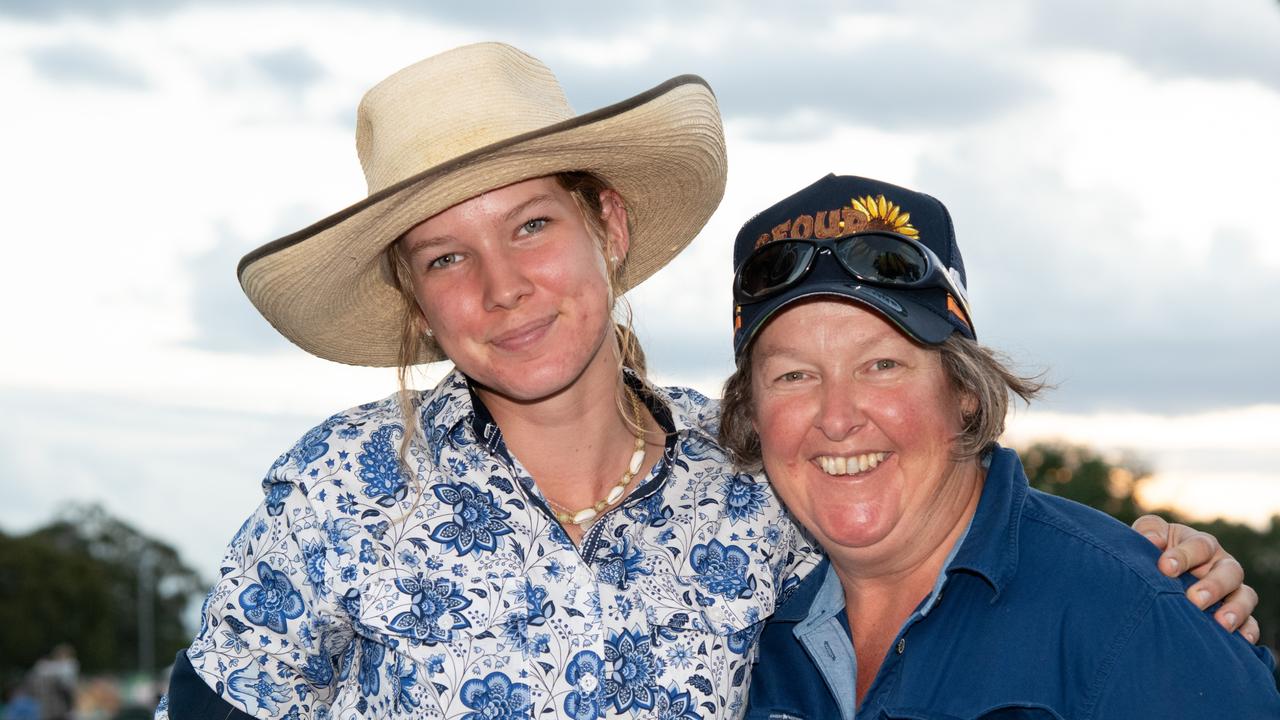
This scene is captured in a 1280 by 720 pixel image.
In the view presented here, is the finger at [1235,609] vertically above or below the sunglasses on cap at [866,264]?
below

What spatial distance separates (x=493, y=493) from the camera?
347 centimetres

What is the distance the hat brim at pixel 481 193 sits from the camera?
339cm

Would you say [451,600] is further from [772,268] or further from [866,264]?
[866,264]

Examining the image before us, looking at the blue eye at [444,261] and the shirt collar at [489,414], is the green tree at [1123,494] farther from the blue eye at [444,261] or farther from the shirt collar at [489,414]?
the blue eye at [444,261]

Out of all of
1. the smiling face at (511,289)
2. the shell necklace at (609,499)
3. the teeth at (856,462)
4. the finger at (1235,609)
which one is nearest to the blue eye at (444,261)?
the smiling face at (511,289)

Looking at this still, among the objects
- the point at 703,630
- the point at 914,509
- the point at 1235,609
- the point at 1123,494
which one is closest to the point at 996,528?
the point at 914,509

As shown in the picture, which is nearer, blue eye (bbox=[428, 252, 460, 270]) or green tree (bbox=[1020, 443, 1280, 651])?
blue eye (bbox=[428, 252, 460, 270])

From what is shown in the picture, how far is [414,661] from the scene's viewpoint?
328cm

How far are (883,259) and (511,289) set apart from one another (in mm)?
894

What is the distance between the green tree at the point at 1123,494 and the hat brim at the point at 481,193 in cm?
5030

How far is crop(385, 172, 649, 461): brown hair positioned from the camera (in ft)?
11.9

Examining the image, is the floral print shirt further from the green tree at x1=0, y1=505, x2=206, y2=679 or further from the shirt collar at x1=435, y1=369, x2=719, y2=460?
the green tree at x1=0, y1=505, x2=206, y2=679

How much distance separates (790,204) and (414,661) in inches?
58.0

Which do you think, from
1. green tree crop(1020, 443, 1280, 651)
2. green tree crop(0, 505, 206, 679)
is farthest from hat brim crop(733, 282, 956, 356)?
green tree crop(0, 505, 206, 679)
